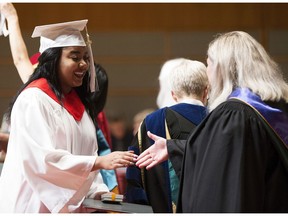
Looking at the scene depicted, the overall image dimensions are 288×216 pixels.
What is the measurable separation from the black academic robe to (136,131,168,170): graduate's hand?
34 cm

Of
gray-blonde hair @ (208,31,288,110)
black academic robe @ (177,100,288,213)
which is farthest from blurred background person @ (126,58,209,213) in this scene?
black academic robe @ (177,100,288,213)

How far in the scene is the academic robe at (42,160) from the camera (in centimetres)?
341

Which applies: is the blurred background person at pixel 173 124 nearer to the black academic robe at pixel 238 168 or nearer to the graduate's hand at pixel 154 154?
the graduate's hand at pixel 154 154

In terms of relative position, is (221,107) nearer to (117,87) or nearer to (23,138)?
(23,138)

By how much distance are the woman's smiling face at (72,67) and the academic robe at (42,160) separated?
14 centimetres

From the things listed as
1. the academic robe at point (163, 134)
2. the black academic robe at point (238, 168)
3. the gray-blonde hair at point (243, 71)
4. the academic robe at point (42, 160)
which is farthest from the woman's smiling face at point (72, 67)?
the black academic robe at point (238, 168)

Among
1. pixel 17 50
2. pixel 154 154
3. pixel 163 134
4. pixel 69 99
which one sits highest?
pixel 17 50

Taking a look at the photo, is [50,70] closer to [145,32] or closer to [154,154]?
[154,154]

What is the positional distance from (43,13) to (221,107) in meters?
7.04

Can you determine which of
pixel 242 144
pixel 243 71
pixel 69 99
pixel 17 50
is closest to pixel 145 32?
pixel 17 50

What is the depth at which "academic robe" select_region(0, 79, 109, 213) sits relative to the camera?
341 cm

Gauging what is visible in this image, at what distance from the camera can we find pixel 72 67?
12.1 ft

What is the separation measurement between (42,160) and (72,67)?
1.99 feet

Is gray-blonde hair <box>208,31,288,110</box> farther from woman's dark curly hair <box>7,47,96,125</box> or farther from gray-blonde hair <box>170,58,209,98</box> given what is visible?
woman's dark curly hair <box>7,47,96,125</box>
